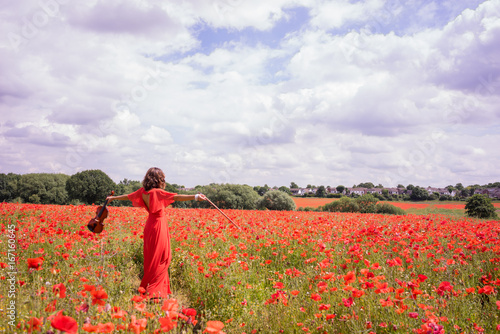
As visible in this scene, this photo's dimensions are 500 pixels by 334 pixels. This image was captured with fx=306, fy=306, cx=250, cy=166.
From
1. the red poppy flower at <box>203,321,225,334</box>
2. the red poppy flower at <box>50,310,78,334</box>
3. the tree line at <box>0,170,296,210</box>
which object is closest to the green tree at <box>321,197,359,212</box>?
the tree line at <box>0,170,296,210</box>

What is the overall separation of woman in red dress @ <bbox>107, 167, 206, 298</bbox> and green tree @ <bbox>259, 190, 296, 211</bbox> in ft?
77.5

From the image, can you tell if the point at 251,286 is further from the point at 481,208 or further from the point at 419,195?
the point at 419,195

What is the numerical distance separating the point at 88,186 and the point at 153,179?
138 ft

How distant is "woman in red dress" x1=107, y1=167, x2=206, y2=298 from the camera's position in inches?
212

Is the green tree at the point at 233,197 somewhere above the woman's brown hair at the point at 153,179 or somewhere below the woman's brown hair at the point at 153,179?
below

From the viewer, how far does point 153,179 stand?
18.6 ft

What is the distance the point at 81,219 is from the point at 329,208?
22.5m

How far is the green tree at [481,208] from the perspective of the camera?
24.1 meters

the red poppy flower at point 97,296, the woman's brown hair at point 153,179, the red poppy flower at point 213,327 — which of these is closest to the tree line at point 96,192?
the woman's brown hair at point 153,179

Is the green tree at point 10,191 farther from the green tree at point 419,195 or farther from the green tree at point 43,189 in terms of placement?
the green tree at point 419,195

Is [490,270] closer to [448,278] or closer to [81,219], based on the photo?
[448,278]

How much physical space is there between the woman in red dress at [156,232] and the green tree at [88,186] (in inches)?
1611

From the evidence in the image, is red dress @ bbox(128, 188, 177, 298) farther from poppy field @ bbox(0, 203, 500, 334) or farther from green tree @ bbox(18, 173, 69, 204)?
green tree @ bbox(18, 173, 69, 204)

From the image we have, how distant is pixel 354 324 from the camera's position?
322cm
